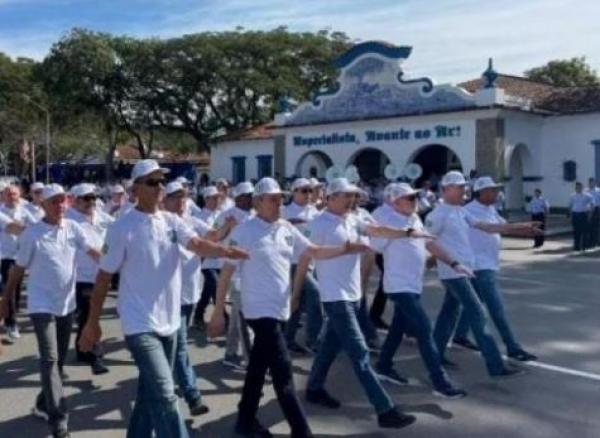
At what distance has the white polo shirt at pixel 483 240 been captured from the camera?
7949 mm

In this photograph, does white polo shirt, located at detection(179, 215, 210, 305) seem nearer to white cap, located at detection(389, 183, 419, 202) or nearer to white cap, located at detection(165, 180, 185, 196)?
white cap, located at detection(165, 180, 185, 196)

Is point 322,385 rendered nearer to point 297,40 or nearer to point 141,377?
point 141,377

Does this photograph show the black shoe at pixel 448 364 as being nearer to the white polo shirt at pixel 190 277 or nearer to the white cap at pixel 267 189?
the white polo shirt at pixel 190 277

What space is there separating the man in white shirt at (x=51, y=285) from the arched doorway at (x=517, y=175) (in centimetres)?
2533

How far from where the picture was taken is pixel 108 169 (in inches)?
1797

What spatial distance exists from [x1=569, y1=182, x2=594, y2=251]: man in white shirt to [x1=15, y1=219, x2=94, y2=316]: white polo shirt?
1687 cm

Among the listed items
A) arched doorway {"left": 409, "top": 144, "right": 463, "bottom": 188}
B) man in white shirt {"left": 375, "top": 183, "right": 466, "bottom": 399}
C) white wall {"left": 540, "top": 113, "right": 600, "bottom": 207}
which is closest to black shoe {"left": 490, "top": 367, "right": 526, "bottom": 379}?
man in white shirt {"left": 375, "top": 183, "right": 466, "bottom": 399}

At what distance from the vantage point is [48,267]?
6.09 m

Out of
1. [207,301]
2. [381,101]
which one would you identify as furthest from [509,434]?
[381,101]

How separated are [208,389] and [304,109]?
2790 cm

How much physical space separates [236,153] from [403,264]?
1269 inches

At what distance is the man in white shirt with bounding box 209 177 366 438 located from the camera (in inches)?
218

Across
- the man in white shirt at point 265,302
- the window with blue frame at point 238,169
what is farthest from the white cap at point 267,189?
the window with blue frame at point 238,169

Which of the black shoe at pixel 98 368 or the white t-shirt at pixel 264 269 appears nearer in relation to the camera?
the white t-shirt at pixel 264 269
